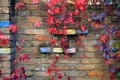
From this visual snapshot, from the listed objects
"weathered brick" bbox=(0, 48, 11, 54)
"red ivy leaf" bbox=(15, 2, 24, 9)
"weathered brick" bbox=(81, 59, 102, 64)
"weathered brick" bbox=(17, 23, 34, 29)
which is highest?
"red ivy leaf" bbox=(15, 2, 24, 9)

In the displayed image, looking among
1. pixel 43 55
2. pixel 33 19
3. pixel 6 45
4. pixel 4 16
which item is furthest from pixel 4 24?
pixel 43 55

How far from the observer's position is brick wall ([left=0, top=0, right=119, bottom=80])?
154 inches

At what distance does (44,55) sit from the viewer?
155 inches

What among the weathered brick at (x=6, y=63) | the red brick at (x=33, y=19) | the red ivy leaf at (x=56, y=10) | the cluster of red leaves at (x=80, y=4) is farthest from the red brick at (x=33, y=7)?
the weathered brick at (x=6, y=63)

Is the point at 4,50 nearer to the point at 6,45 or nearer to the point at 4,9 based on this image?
the point at 6,45

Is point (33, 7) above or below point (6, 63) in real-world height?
above

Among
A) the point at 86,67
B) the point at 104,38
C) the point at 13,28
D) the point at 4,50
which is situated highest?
the point at 13,28

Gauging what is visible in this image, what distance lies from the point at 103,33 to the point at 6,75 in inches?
55.2

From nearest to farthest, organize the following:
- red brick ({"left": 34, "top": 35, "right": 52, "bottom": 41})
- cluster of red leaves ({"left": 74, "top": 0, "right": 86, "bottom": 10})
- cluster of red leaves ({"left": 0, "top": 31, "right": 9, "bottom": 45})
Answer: cluster of red leaves ({"left": 0, "top": 31, "right": 9, "bottom": 45}) → cluster of red leaves ({"left": 74, "top": 0, "right": 86, "bottom": 10}) → red brick ({"left": 34, "top": 35, "right": 52, "bottom": 41})

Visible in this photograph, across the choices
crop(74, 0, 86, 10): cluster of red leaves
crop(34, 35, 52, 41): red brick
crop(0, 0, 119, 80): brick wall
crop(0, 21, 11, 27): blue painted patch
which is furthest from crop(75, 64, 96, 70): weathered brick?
crop(0, 21, 11, 27): blue painted patch

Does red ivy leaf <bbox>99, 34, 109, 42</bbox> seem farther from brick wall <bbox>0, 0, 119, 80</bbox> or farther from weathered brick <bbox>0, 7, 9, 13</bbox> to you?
weathered brick <bbox>0, 7, 9, 13</bbox>

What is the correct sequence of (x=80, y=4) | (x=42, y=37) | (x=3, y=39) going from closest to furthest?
(x=3, y=39), (x=80, y=4), (x=42, y=37)

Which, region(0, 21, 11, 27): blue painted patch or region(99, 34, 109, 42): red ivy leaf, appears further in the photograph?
region(99, 34, 109, 42): red ivy leaf

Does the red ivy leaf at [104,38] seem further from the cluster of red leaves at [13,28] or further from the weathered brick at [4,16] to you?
the weathered brick at [4,16]
